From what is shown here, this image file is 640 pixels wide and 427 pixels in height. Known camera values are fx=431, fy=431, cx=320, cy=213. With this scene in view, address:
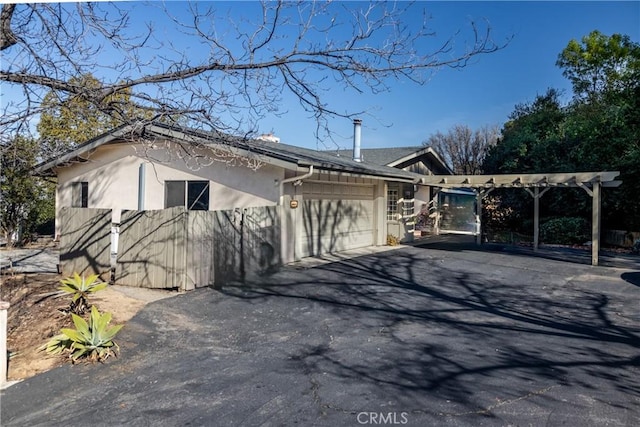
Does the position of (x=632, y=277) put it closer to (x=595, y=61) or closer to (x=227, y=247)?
(x=227, y=247)

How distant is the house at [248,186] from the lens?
10.6 meters

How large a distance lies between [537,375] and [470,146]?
36.4 metres

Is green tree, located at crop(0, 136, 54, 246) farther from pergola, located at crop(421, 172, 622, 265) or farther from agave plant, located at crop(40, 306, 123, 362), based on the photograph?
pergola, located at crop(421, 172, 622, 265)

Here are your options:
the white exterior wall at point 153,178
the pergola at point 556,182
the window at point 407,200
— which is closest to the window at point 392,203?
the window at point 407,200

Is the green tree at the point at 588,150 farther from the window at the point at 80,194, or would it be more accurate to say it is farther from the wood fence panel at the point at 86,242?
the window at the point at 80,194

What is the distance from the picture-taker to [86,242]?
29.6 feet

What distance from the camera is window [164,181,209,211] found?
37.7 feet

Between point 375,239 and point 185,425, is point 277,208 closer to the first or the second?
point 375,239

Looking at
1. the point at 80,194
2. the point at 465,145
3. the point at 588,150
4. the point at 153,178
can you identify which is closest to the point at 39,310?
the point at 153,178

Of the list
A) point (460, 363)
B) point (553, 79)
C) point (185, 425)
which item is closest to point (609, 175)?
point (460, 363)

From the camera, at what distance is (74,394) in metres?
4.05

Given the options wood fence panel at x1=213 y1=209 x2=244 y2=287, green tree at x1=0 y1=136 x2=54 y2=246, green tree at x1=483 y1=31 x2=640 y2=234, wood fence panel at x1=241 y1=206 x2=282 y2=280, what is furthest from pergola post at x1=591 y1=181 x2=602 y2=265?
green tree at x1=0 y1=136 x2=54 y2=246

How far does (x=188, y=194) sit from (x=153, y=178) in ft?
4.31

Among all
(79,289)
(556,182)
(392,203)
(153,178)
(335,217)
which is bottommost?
(79,289)
